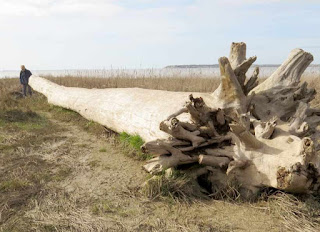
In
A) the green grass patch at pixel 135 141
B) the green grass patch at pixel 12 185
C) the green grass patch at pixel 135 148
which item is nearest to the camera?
the green grass patch at pixel 12 185

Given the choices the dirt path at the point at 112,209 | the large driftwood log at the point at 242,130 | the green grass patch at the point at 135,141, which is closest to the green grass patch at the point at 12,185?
the dirt path at the point at 112,209

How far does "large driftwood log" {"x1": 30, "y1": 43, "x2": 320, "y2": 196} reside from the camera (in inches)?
117

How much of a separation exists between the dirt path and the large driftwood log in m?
0.40

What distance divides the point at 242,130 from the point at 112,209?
164 centimetres

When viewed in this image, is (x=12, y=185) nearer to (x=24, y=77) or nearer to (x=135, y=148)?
(x=135, y=148)

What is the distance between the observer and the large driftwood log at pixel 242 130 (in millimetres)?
2969

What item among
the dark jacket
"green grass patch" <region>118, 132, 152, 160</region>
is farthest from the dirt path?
the dark jacket

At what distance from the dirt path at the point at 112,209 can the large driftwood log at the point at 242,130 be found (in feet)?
1.30

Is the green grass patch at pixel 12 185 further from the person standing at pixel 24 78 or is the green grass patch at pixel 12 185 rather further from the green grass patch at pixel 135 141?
the person standing at pixel 24 78

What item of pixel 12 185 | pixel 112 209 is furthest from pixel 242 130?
pixel 12 185

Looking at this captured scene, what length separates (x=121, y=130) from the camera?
531 cm

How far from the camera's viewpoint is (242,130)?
312cm

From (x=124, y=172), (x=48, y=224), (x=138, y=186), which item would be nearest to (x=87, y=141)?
(x=124, y=172)

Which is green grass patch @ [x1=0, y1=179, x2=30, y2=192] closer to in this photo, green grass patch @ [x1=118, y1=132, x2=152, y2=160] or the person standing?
green grass patch @ [x1=118, y1=132, x2=152, y2=160]
